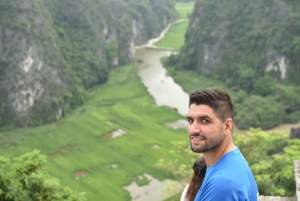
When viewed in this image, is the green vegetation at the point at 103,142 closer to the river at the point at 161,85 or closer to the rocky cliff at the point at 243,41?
the river at the point at 161,85

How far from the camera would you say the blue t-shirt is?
371 cm

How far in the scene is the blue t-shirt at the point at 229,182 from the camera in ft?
12.2

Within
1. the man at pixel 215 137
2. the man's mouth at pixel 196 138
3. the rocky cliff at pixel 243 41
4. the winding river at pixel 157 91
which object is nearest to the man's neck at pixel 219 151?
the man at pixel 215 137

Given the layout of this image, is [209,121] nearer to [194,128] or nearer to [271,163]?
[194,128]

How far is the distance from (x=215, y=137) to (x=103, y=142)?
3388cm

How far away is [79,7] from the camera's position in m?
62.2

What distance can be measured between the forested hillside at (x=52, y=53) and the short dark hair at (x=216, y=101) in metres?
40.2

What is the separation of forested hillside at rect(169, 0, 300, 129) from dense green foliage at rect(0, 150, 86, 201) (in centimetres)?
3253

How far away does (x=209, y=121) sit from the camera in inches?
161

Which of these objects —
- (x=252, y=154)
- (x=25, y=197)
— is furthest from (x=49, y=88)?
(x=25, y=197)

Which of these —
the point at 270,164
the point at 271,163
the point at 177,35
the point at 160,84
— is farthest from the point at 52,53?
the point at 177,35

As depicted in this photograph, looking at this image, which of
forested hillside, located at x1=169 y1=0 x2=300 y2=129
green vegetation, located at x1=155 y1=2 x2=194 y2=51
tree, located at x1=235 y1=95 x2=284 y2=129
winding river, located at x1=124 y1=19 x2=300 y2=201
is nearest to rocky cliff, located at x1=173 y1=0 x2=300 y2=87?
forested hillside, located at x1=169 y1=0 x2=300 y2=129

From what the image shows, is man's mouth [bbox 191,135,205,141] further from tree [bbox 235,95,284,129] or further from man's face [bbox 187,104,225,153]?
tree [bbox 235,95,284,129]

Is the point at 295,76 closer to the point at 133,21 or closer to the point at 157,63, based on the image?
the point at 157,63
